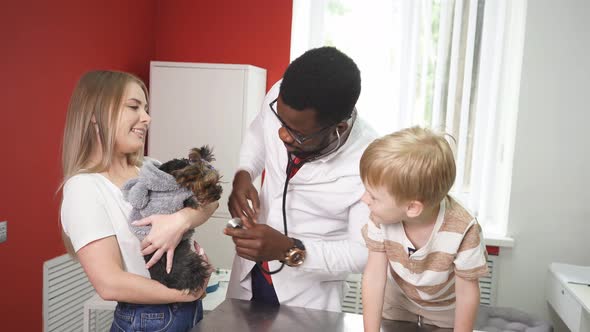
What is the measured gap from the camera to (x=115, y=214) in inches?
52.7

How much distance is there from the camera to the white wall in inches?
121

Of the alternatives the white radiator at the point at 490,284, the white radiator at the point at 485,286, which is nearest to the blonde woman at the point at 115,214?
the white radiator at the point at 485,286

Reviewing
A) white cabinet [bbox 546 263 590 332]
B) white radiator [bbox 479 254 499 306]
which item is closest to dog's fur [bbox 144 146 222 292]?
white cabinet [bbox 546 263 590 332]

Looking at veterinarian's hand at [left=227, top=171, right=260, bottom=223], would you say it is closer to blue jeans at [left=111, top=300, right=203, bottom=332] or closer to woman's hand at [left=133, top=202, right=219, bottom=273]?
woman's hand at [left=133, top=202, right=219, bottom=273]

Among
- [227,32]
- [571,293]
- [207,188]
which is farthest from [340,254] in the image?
[227,32]

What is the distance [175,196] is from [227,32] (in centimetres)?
271

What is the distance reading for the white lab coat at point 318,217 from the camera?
4.57ft

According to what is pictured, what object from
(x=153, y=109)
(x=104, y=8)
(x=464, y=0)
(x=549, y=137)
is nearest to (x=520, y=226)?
(x=549, y=137)

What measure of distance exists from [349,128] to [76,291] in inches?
93.7

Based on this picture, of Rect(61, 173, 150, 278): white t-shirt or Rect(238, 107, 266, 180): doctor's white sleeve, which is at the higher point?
Rect(238, 107, 266, 180): doctor's white sleeve

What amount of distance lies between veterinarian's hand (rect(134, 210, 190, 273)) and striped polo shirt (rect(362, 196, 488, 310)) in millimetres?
502

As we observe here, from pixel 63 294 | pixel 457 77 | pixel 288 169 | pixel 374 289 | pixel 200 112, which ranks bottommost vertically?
pixel 63 294

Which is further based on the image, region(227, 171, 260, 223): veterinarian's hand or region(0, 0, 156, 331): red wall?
region(0, 0, 156, 331): red wall

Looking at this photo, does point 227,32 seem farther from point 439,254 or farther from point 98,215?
point 439,254
